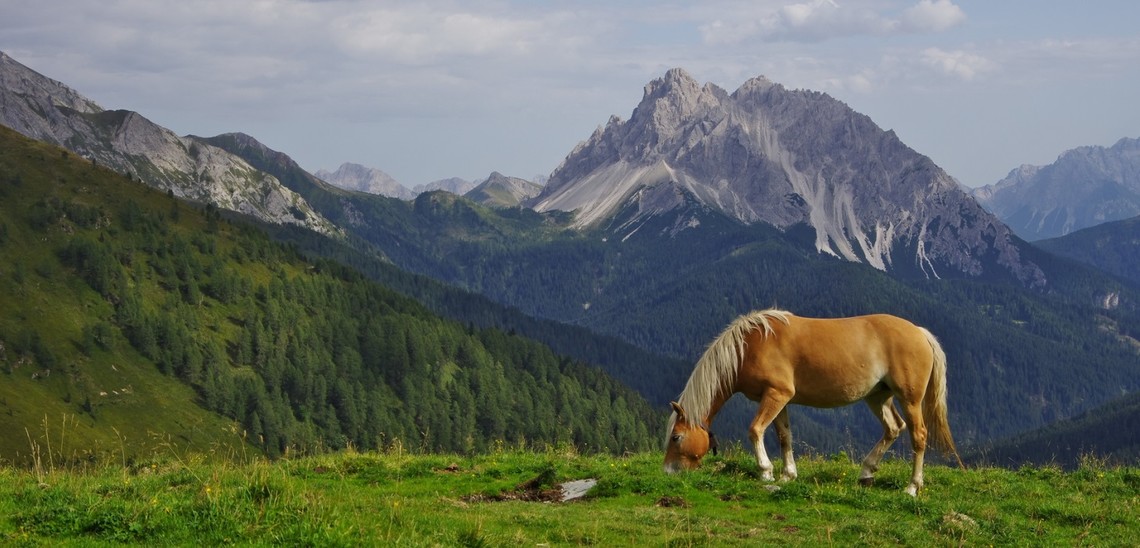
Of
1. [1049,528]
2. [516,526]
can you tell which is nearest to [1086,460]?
[1049,528]

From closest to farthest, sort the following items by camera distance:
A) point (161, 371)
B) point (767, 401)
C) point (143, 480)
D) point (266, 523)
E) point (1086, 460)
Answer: point (266, 523), point (143, 480), point (767, 401), point (1086, 460), point (161, 371)

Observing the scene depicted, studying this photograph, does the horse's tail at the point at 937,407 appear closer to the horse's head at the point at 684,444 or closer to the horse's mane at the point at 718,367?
the horse's mane at the point at 718,367

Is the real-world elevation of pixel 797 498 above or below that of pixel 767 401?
below

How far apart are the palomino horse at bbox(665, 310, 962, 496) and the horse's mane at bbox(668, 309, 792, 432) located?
0.02 metres

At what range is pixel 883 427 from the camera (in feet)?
71.2

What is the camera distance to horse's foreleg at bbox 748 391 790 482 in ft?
65.4

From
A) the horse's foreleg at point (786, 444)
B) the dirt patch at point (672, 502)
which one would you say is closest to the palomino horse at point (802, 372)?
the horse's foreleg at point (786, 444)

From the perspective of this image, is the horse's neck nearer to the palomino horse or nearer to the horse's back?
the palomino horse

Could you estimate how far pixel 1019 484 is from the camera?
68.1ft

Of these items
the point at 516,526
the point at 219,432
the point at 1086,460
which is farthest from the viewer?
the point at 219,432

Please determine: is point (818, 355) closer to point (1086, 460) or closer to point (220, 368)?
point (1086, 460)

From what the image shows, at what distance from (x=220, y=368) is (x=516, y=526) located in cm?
19177

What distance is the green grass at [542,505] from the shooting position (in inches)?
500

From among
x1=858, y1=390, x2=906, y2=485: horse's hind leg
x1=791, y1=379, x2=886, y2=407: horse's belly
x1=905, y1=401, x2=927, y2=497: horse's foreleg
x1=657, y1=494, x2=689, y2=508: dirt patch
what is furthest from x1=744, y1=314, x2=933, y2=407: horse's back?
x1=657, y1=494, x2=689, y2=508: dirt patch
